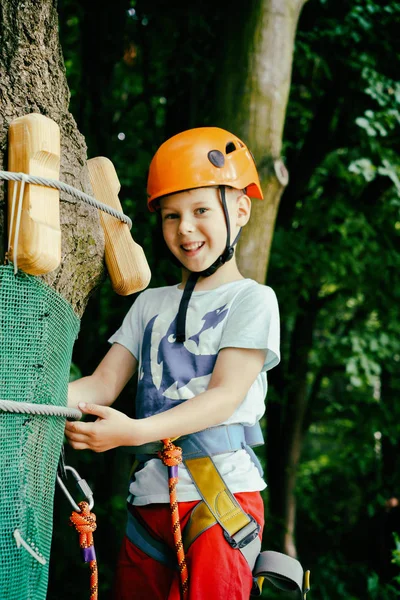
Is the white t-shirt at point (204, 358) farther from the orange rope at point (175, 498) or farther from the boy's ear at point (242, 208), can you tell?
the boy's ear at point (242, 208)

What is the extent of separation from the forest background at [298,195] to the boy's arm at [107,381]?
1.06 meters

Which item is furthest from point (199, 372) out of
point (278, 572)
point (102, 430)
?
point (278, 572)

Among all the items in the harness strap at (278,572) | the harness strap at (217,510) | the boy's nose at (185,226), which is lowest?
the harness strap at (278,572)

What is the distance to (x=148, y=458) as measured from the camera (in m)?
2.26

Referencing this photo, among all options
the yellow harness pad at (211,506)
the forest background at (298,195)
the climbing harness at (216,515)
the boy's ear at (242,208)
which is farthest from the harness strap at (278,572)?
the forest background at (298,195)

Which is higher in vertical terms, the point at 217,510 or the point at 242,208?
the point at 242,208

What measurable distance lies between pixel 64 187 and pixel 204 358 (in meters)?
0.83

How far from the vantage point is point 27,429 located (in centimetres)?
162

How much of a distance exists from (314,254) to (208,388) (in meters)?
3.98

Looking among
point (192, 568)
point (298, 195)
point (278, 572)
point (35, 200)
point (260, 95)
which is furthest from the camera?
point (298, 195)

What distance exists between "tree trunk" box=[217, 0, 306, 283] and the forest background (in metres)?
0.02

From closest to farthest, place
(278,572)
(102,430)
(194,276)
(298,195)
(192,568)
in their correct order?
(102,430) → (192,568) → (278,572) → (194,276) → (298,195)

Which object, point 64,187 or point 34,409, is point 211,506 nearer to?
point 34,409

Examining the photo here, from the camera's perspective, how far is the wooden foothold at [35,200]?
1.53m
